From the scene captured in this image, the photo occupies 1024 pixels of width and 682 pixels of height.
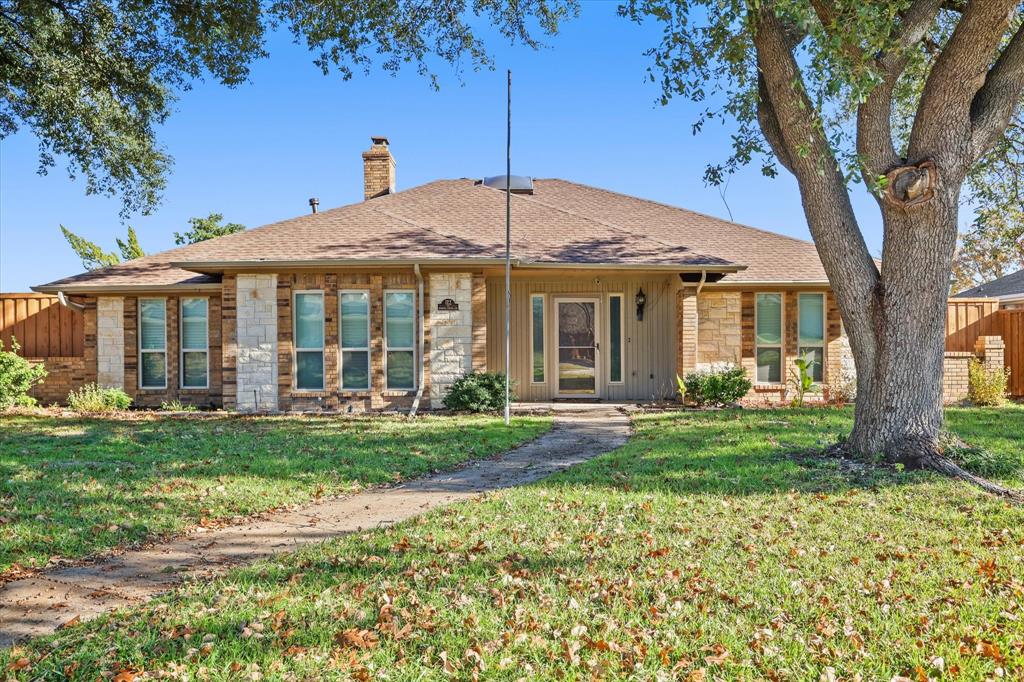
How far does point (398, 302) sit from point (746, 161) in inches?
267

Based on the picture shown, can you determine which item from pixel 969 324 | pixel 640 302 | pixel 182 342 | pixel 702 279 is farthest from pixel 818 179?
pixel 182 342

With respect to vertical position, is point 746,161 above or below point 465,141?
below

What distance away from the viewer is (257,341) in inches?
516

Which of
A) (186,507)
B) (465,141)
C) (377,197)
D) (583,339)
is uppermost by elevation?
(465,141)

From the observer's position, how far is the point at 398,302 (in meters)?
13.3

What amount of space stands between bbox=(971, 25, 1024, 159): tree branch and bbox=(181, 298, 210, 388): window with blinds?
13159 millimetres

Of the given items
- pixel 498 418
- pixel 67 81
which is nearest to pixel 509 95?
pixel 498 418

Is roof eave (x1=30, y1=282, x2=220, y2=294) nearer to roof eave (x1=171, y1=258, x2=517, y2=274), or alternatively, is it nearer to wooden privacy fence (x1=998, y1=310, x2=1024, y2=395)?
roof eave (x1=171, y1=258, x2=517, y2=274)

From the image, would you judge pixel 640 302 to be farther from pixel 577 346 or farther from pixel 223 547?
pixel 223 547

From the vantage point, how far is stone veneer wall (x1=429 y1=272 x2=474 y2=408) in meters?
13.1

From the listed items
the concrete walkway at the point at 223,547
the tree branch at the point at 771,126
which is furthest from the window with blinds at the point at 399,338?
the tree branch at the point at 771,126

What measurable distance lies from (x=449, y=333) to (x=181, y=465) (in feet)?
20.8

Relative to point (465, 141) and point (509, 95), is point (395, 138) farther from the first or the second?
point (509, 95)

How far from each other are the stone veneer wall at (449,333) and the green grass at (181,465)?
62.9 inches
